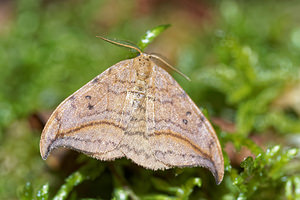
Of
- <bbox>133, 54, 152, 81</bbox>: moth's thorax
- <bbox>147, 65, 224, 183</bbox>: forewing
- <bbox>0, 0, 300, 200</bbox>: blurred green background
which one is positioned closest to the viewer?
<bbox>147, 65, 224, 183</bbox>: forewing

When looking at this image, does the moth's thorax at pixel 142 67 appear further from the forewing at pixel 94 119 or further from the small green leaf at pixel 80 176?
the small green leaf at pixel 80 176

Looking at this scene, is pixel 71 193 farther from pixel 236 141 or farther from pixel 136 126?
pixel 236 141

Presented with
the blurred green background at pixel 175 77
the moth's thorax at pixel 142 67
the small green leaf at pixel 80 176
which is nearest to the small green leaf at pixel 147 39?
the moth's thorax at pixel 142 67

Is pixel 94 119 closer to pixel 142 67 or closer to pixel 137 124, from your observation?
pixel 137 124

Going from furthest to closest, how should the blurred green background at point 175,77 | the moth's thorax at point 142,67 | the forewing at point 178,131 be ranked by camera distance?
the blurred green background at point 175,77, the moth's thorax at point 142,67, the forewing at point 178,131

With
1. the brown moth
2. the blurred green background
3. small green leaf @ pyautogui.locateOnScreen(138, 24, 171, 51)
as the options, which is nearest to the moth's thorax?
the brown moth

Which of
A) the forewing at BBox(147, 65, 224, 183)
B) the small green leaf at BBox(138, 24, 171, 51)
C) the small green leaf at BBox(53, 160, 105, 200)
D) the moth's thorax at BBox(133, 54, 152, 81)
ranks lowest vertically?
the small green leaf at BBox(53, 160, 105, 200)

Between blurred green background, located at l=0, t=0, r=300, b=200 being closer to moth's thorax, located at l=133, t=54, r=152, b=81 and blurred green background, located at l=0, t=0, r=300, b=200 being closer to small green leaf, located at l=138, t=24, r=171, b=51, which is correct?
moth's thorax, located at l=133, t=54, r=152, b=81
